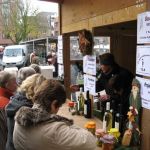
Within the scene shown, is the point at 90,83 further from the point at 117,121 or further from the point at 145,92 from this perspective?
the point at 145,92

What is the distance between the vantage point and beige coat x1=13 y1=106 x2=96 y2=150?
6.01ft

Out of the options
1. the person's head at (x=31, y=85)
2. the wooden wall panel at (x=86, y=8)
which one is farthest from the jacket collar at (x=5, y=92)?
the wooden wall panel at (x=86, y=8)

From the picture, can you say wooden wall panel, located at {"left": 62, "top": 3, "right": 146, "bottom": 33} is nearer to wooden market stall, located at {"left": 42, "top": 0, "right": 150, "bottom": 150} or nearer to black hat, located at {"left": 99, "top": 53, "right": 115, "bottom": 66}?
wooden market stall, located at {"left": 42, "top": 0, "right": 150, "bottom": 150}

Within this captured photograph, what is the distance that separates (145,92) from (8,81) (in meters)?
1.37

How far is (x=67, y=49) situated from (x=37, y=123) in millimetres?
4476

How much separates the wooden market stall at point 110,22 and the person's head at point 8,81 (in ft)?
4.10

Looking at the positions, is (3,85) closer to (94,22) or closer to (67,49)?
(94,22)

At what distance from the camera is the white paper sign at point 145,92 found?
293 centimetres

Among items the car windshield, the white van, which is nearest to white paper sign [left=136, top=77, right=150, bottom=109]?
the white van

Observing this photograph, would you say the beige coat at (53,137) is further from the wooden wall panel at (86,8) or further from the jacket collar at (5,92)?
the wooden wall panel at (86,8)

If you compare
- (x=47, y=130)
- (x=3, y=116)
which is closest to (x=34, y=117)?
(x=47, y=130)

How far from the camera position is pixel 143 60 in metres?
2.97

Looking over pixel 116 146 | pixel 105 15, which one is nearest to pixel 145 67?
pixel 116 146

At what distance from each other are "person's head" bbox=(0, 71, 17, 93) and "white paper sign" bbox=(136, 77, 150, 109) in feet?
4.20
